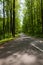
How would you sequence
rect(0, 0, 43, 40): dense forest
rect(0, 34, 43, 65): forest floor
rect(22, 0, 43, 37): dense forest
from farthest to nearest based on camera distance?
1. rect(22, 0, 43, 37): dense forest
2. rect(0, 0, 43, 40): dense forest
3. rect(0, 34, 43, 65): forest floor

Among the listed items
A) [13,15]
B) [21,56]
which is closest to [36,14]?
[13,15]

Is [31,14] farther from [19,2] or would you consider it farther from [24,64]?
[24,64]

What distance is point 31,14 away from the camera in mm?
65500

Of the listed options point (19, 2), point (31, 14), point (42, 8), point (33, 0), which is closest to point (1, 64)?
point (19, 2)

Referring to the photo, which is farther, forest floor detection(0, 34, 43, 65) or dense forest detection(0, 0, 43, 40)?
dense forest detection(0, 0, 43, 40)

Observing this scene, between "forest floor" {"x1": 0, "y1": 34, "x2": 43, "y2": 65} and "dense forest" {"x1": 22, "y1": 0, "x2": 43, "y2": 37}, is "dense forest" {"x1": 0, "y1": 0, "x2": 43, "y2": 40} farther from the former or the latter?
"forest floor" {"x1": 0, "y1": 34, "x2": 43, "y2": 65}

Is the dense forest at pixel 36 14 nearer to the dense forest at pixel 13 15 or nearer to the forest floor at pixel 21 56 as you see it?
the dense forest at pixel 13 15

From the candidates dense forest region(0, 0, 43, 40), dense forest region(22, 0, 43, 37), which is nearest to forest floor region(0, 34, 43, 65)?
dense forest region(0, 0, 43, 40)

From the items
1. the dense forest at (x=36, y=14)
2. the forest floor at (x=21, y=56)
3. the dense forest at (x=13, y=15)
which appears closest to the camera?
the forest floor at (x=21, y=56)

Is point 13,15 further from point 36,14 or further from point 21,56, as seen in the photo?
point 21,56

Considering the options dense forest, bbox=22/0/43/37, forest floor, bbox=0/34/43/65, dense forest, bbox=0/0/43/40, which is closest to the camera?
forest floor, bbox=0/34/43/65

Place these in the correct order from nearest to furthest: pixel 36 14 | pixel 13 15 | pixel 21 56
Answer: pixel 21 56 < pixel 13 15 < pixel 36 14

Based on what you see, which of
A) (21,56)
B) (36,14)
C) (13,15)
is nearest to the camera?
(21,56)

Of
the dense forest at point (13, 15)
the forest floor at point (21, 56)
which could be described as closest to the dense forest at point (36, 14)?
the dense forest at point (13, 15)
